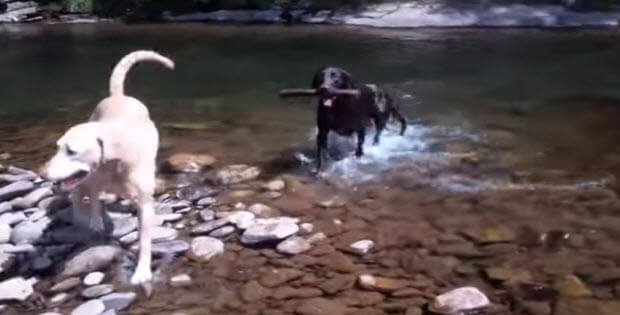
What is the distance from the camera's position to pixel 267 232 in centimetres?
562

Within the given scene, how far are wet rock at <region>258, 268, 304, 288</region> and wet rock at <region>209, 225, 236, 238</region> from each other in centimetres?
80

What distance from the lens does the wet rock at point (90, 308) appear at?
451 centimetres

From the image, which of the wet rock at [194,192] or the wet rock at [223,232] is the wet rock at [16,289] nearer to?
the wet rock at [223,232]

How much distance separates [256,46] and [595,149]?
11370 mm

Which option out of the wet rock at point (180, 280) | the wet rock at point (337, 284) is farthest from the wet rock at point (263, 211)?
the wet rock at point (337, 284)

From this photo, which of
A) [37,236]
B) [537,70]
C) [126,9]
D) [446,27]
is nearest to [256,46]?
[446,27]

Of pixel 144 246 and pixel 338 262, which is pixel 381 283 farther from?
pixel 144 246

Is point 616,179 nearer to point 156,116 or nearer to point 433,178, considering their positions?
point 433,178

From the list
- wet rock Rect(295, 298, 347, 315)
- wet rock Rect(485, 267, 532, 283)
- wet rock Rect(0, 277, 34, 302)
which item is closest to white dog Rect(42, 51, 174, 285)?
wet rock Rect(0, 277, 34, 302)

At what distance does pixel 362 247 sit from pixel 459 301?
1096 mm

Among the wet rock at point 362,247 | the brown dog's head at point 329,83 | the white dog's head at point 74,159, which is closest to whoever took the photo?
the white dog's head at point 74,159

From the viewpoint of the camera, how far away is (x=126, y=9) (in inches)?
1061

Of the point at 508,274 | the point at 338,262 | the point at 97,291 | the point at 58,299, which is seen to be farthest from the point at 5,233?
the point at 508,274

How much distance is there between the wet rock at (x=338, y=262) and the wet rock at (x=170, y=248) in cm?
104
